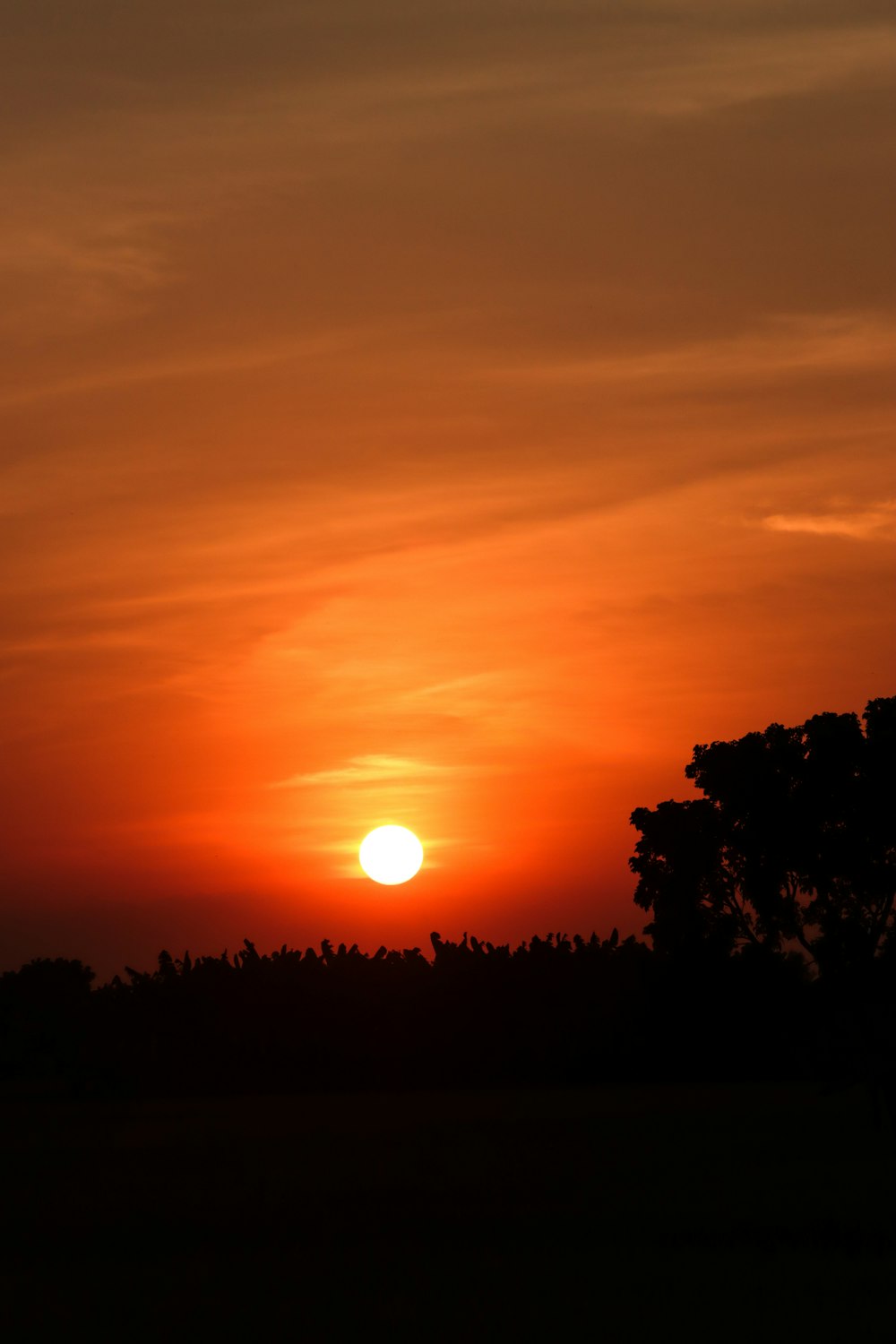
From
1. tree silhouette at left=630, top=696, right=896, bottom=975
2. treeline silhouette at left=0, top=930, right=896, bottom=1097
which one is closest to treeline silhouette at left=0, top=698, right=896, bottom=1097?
treeline silhouette at left=0, top=930, right=896, bottom=1097

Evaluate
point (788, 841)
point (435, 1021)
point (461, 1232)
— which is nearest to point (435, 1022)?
point (435, 1021)

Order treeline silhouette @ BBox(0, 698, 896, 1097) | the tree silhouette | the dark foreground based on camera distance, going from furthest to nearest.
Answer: treeline silhouette @ BBox(0, 698, 896, 1097) < the tree silhouette < the dark foreground

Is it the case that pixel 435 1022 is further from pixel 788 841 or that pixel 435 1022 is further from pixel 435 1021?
pixel 788 841

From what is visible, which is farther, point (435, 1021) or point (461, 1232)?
point (435, 1021)

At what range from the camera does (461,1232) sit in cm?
1728

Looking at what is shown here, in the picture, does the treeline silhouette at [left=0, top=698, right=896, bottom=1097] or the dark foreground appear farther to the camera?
the treeline silhouette at [left=0, top=698, right=896, bottom=1097]

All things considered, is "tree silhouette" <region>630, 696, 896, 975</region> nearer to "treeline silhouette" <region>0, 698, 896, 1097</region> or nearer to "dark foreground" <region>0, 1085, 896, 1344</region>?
"dark foreground" <region>0, 1085, 896, 1344</region>

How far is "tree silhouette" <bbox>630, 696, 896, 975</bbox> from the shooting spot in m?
30.6

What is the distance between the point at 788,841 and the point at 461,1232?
49.3ft

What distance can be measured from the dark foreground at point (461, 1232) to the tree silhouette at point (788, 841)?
3791 millimetres

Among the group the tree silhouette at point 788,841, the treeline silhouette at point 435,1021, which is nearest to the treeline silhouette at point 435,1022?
the treeline silhouette at point 435,1021

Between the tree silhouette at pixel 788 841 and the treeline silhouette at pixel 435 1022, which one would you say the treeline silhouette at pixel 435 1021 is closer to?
the treeline silhouette at pixel 435 1022

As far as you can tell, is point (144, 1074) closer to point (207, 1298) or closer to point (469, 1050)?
point (469, 1050)

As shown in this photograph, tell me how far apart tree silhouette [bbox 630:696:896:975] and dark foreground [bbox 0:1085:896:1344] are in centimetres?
379
